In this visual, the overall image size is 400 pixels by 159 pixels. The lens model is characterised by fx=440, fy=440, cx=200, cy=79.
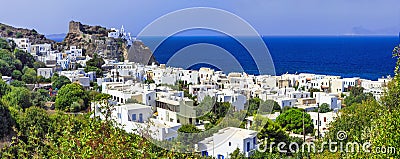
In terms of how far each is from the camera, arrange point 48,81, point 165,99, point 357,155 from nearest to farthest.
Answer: point 357,155, point 165,99, point 48,81

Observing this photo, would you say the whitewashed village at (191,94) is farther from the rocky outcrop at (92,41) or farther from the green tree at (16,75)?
the green tree at (16,75)

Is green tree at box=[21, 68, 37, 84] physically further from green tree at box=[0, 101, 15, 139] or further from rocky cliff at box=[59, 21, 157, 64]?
green tree at box=[0, 101, 15, 139]

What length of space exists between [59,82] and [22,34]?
18.0 metres

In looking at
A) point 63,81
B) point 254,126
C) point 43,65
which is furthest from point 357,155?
point 43,65

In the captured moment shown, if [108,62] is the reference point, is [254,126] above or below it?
below

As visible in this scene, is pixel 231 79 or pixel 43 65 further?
pixel 43 65

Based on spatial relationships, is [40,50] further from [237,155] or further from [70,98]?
[237,155]

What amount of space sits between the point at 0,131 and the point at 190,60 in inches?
223

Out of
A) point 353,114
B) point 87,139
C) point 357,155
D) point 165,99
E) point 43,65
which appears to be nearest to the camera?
point 87,139

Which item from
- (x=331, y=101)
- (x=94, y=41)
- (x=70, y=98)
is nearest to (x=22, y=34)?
(x=94, y=41)

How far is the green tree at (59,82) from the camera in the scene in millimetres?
19719

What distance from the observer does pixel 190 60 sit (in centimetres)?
664

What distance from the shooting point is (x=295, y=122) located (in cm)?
1227

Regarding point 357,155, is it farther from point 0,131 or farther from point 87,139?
point 0,131
